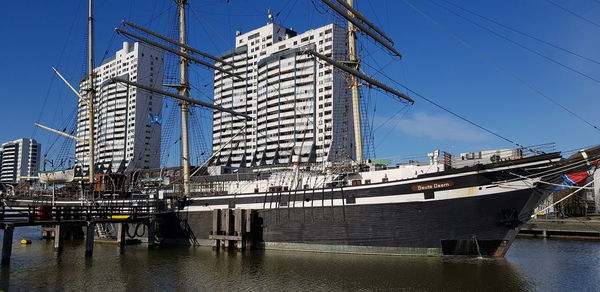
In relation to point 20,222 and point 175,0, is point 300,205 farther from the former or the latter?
point 175,0

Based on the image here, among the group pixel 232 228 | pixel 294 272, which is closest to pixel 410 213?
pixel 294 272

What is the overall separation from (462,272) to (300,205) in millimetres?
10958

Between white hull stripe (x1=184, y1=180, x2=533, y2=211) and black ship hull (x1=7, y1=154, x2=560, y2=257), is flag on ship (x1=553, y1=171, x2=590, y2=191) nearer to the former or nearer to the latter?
black ship hull (x1=7, y1=154, x2=560, y2=257)

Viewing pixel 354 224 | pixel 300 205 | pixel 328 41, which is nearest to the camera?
pixel 354 224

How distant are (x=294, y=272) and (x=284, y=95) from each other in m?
78.8

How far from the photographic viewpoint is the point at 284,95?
97.8 metres

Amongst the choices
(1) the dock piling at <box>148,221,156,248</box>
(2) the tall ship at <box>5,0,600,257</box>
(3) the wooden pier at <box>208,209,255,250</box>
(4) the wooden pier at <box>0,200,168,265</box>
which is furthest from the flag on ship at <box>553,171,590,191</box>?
(1) the dock piling at <box>148,221,156,248</box>

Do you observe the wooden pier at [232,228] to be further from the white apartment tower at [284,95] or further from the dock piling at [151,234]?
the white apartment tower at [284,95]

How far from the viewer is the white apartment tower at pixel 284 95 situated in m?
90.1

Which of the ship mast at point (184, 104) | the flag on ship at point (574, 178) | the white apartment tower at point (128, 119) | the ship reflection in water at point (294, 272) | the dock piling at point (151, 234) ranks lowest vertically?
the ship reflection in water at point (294, 272)

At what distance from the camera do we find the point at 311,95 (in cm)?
9400

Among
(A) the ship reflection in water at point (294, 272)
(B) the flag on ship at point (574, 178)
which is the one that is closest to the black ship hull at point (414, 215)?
(A) the ship reflection in water at point (294, 272)

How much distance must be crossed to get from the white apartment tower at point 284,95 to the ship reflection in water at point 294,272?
184 feet

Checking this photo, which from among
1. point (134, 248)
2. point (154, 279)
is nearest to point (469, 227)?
point (154, 279)
